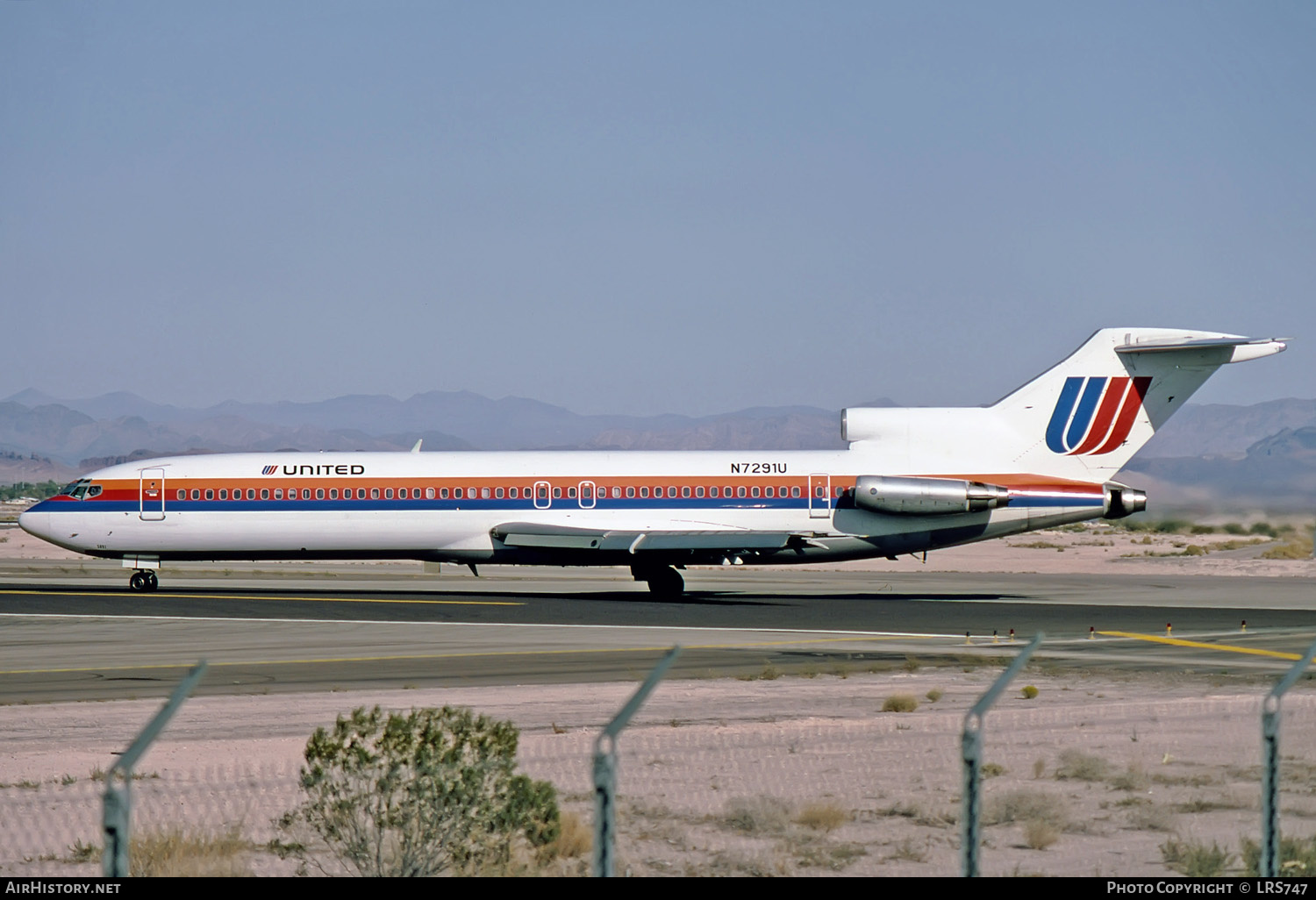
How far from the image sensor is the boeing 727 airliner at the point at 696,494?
35375mm

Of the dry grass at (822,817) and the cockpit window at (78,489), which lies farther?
the cockpit window at (78,489)

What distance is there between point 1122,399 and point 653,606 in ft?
44.1

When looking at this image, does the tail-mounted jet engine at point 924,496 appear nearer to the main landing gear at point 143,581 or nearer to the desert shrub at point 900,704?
the desert shrub at point 900,704

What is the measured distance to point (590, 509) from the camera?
36.0 meters

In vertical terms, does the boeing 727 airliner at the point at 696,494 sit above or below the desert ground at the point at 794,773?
above

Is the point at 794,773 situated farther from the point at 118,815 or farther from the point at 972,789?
the point at 118,815

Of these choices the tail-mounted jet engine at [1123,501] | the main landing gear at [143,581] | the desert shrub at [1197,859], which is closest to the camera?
the desert shrub at [1197,859]

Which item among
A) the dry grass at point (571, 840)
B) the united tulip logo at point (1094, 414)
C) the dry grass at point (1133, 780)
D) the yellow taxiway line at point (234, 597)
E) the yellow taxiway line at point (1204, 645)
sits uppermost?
the united tulip logo at point (1094, 414)

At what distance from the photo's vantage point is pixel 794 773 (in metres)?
12.1

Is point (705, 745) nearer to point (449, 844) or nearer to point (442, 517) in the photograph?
point (449, 844)

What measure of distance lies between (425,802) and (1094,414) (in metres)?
29.7

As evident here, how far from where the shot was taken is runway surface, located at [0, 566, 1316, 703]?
66.9 feet

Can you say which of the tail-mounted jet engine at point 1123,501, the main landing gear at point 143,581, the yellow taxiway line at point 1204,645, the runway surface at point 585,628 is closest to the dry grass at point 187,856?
the runway surface at point 585,628

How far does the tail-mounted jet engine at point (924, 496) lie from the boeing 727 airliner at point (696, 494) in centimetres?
4
